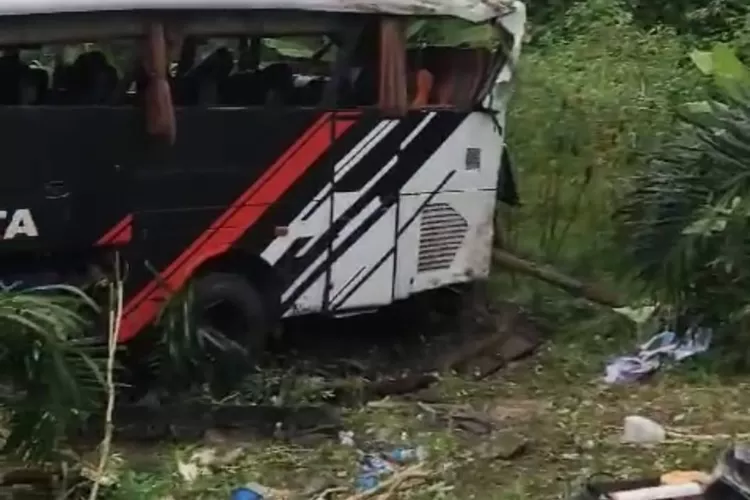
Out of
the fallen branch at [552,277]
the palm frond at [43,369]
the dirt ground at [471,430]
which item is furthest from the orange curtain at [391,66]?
the palm frond at [43,369]

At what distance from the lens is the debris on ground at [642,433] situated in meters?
7.40

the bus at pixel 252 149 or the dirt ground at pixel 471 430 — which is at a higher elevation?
the bus at pixel 252 149

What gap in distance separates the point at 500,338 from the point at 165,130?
2970 millimetres

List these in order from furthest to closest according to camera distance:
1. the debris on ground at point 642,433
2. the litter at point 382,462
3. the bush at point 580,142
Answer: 1. the bush at point 580,142
2. the debris on ground at point 642,433
3. the litter at point 382,462

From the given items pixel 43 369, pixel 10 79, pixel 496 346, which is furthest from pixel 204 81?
pixel 43 369

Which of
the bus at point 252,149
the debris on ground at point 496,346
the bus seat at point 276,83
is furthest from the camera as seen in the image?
the debris on ground at point 496,346

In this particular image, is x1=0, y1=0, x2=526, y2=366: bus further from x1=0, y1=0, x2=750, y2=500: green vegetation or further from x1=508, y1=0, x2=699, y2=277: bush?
x1=508, y1=0, x2=699, y2=277: bush

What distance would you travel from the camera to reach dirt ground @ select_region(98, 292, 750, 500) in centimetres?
668

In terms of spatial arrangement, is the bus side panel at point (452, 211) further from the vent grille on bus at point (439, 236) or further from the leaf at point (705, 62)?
the leaf at point (705, 62)

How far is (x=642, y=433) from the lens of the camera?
24.3ft

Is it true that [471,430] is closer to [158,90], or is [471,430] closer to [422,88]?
[158,90]

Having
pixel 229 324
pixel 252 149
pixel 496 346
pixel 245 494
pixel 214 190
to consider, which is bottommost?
pixel 496 346

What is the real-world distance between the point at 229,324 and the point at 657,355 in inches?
97.6

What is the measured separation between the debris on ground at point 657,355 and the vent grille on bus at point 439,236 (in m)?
1.13
